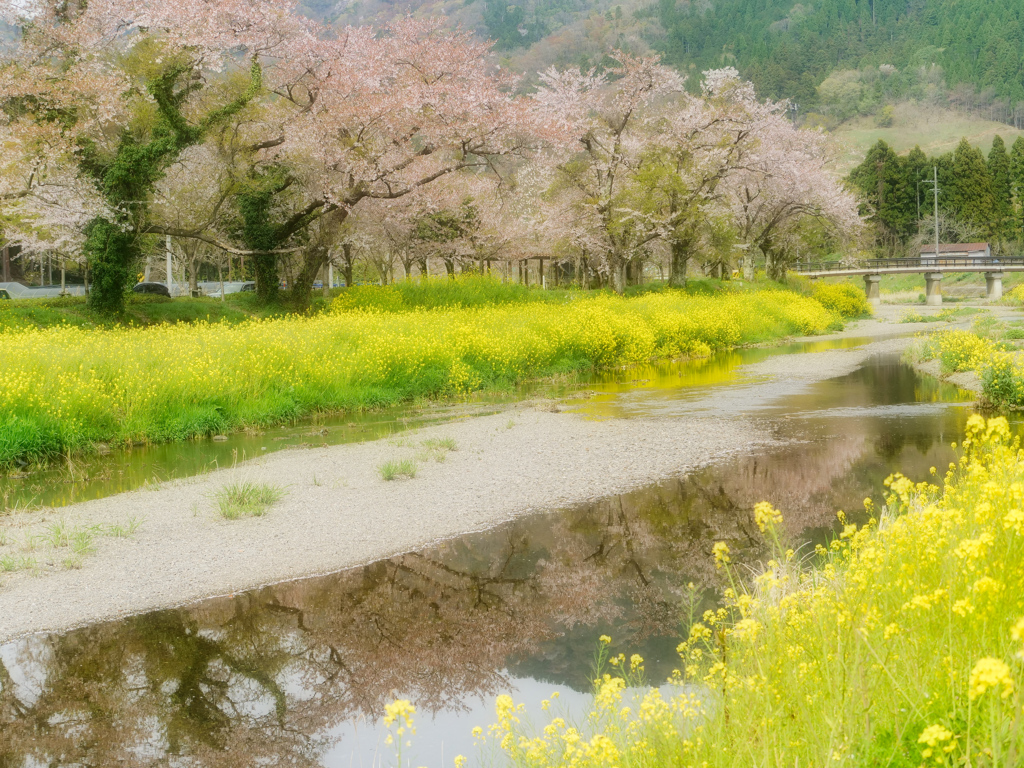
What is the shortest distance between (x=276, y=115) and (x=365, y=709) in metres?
27.2

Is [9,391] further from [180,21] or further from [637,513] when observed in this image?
[180,21]

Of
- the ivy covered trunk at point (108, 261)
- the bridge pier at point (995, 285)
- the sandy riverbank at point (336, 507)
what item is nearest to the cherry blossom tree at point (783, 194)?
the bridge pier at point (995, 285)

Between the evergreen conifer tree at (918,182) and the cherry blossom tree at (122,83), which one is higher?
the evergreen conifer tree at (918,182)

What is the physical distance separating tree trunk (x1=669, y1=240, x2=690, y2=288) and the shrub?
11.0 m

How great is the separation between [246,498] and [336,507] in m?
1.07

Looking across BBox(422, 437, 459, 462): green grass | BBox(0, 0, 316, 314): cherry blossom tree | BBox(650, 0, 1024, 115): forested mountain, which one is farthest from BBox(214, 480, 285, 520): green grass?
BBox(650, 0, 1024, 115): forested mountain

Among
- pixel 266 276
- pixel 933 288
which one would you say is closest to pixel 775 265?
pixel 933 288

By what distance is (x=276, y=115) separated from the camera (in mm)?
29062

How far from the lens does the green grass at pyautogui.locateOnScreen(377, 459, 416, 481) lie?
1139cm

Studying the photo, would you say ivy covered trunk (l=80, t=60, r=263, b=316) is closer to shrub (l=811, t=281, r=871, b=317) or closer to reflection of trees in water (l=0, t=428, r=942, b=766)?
reflection of trees in water (l=0, t=428, r=942, b=766)

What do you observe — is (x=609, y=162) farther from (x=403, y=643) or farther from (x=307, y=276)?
(x=403, y=643)

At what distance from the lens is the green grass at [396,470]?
448 inches

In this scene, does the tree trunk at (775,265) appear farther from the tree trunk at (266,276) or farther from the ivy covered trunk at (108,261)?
the ivy covered trunk at (108,261)

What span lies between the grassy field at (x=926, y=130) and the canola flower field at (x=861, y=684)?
149219 mm
